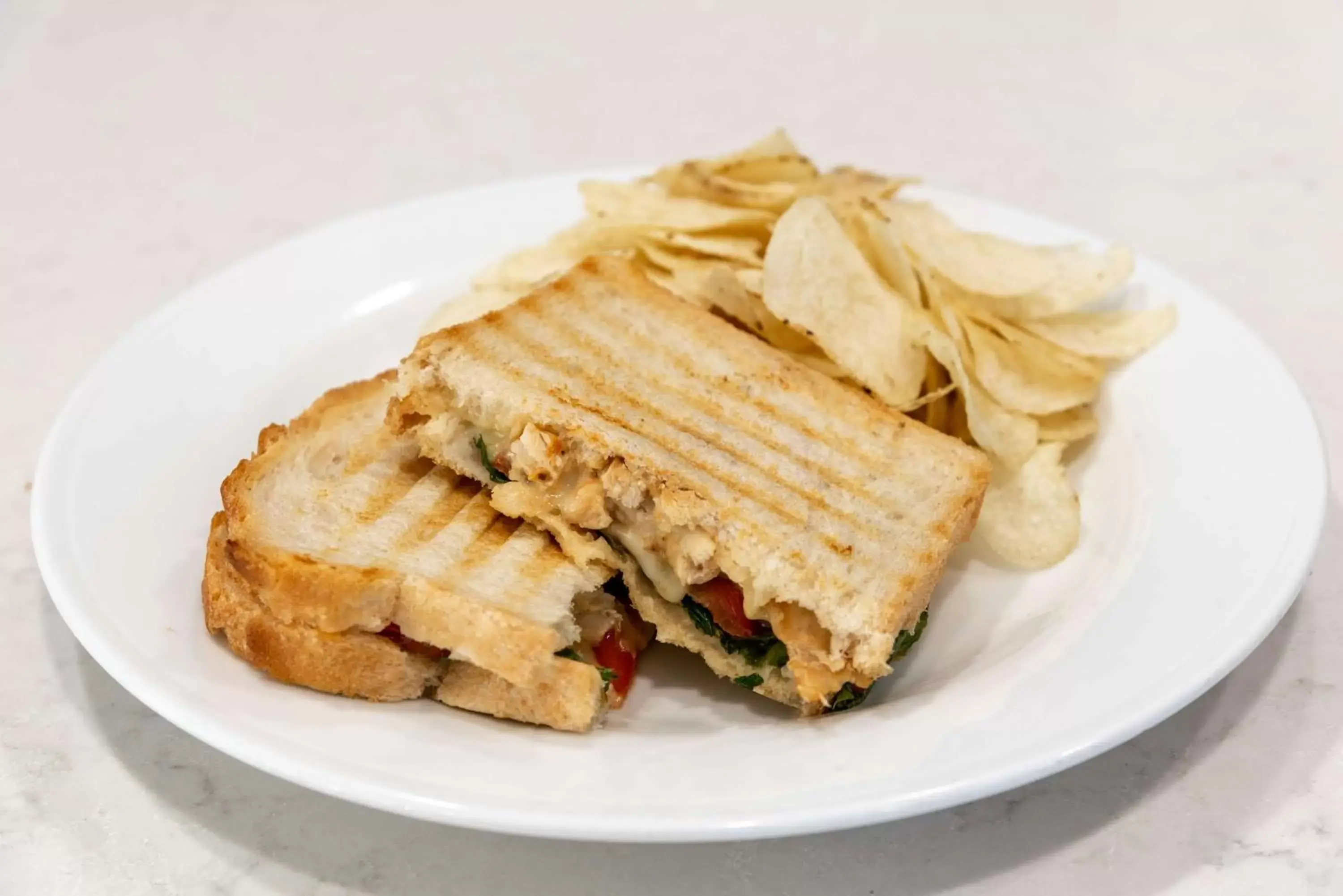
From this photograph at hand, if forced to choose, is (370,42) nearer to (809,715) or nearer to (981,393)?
(981,393)

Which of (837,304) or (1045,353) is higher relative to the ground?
(837,304)

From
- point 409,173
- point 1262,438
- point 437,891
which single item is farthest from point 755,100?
point 437,891

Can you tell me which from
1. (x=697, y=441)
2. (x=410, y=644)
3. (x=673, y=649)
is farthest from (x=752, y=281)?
(x=410, y=644)

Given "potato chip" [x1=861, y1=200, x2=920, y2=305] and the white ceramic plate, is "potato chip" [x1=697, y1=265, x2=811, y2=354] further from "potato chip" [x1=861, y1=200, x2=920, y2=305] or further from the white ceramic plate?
the white ceramic plate

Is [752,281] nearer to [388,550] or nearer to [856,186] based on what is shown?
[856,186]

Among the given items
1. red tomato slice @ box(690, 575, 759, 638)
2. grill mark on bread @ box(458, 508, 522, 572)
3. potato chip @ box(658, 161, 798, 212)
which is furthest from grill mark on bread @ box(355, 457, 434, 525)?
potato chip @ box(658, 161, 798, 212)

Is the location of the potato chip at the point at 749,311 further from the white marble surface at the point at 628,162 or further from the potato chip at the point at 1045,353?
the white marble surface at the point at 628,162
